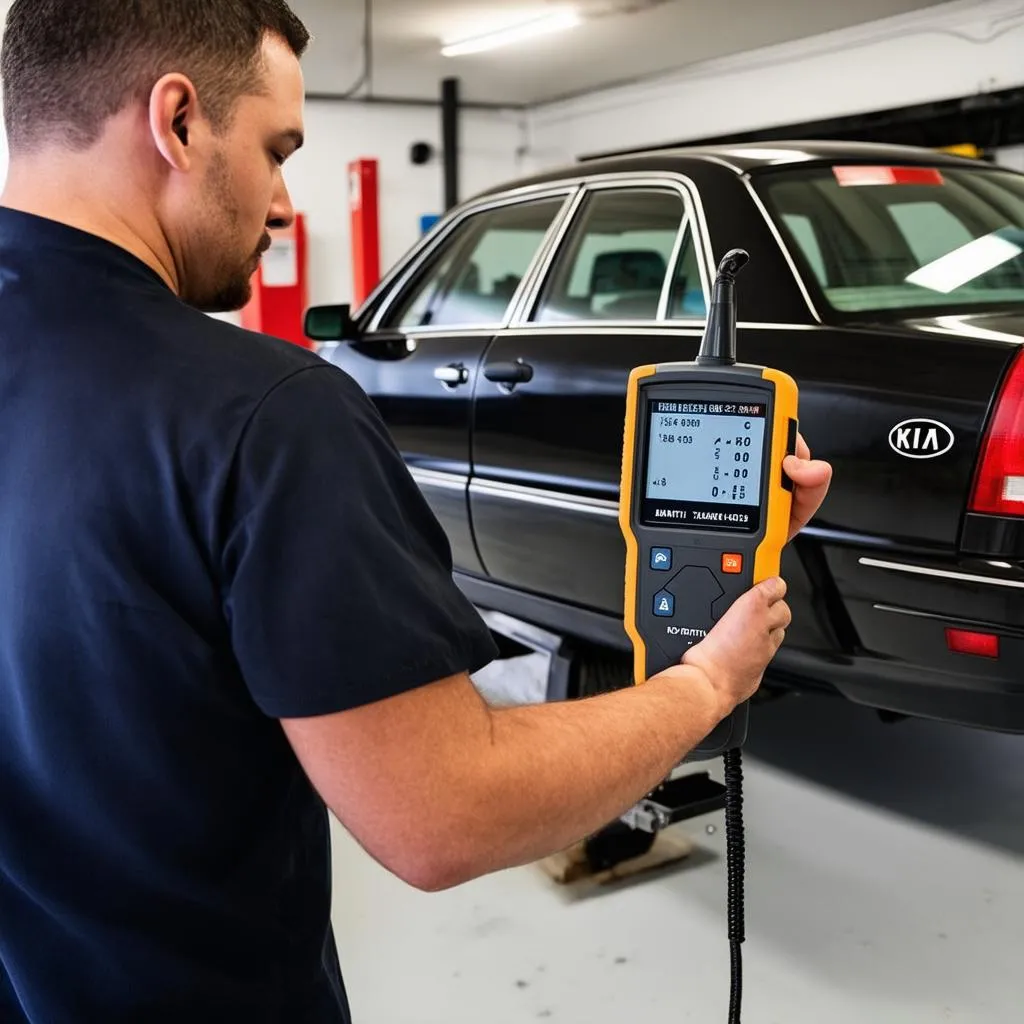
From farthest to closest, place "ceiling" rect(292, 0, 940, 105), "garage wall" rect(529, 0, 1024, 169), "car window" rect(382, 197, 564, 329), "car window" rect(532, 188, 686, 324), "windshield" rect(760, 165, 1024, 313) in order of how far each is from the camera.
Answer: "ceiling" rect(292, 0, 940, 105) → "garage wall" rect(529, 0, 1024, 169) → "car window" rect(382, 197, 564, 329) → "car window" rect(532, 188, 686, 324) → "windshield" rect(760, 165, 1024, 313)

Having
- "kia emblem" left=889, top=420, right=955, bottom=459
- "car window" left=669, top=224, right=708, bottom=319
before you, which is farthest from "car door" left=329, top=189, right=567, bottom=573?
"kia emblem" left=889, top=420, right=955, bottom=459

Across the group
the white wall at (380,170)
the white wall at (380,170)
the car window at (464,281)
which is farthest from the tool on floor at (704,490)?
the white wall at (380,170)

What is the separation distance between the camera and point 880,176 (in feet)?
8.81

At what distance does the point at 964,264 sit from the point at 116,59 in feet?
6.99

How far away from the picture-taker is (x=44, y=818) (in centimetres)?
86

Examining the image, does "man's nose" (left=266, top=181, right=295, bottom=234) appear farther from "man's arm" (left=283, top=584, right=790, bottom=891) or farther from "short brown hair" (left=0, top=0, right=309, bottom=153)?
"man's arm" (left=283, top=584, right=790, bottom=891)

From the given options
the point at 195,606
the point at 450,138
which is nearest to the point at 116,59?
the point at 195,606

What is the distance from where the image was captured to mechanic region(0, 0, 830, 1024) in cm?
76

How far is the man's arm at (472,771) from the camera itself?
0.77 m

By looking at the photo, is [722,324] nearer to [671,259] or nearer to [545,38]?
[671,259]

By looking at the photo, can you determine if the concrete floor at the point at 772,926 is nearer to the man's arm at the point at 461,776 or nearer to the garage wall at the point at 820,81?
the man's arm at the point at 461,776

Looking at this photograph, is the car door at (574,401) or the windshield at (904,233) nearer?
the windshield at (904,233)

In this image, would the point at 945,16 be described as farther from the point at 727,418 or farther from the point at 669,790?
the point at 727,418

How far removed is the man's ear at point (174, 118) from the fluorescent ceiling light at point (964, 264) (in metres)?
1.97
